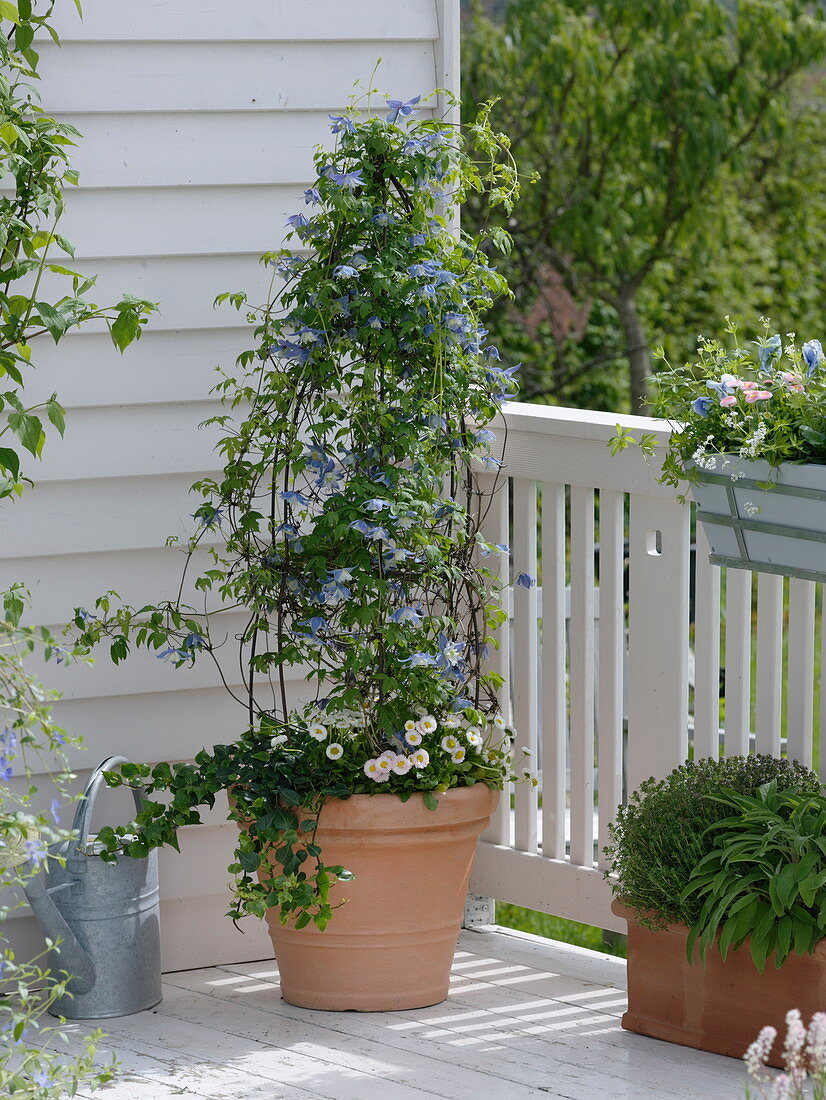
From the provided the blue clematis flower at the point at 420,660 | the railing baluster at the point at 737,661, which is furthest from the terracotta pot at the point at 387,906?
the railing baluster at the point at 737,661

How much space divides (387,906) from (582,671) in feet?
2.03

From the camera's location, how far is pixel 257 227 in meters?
3.02

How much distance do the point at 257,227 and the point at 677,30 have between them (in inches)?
182

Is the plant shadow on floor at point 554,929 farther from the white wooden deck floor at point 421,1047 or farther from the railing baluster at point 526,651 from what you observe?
the white wooden deck floor at point 421,1047

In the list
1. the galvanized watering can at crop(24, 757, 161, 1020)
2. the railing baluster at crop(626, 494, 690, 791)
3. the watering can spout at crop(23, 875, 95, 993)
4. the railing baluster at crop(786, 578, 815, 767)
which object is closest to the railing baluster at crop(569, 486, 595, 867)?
the railing baluster at crop(626, 494, 690, 791)

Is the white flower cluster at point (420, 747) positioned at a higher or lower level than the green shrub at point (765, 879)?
higher

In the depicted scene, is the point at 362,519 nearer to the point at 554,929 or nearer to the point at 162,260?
the point at 162,260

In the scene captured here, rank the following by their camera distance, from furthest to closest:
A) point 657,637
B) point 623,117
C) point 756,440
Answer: point 623,117 < point 657,637 < point 756,440

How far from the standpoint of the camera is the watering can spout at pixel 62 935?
8.90ft

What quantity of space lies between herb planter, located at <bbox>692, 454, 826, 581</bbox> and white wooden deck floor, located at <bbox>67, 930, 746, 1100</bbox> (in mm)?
824

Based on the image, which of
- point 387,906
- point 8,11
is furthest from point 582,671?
point 8,11

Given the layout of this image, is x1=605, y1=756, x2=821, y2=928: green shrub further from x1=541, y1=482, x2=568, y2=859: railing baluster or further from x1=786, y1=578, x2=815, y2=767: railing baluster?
x1=541, y1=482, x2=568, y2=859: railing baluster

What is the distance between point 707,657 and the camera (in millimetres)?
2838

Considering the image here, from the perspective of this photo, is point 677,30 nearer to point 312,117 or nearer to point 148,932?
point 312,117
